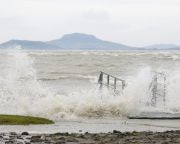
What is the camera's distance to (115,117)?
22.2 meters

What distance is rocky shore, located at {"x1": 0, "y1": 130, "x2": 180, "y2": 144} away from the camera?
13.7 metres

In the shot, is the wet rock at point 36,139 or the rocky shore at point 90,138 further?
the wet rock at point 36,139

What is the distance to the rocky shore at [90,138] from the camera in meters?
13.7

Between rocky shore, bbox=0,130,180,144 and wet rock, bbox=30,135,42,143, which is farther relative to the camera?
wet rock, bbox=30,135,42,143

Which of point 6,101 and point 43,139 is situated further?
point 6,101

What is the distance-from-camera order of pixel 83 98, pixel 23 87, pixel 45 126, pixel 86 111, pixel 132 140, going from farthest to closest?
pixel 23 87
pixel 83 98
pixel 86 111
pixel 45 126
pixel 132 140

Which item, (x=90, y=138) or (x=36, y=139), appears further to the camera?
(x=90, y=138)

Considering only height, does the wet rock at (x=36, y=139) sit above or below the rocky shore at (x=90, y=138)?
above

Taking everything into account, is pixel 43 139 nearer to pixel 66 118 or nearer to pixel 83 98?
pixel 66 118

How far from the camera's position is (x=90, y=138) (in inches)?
565

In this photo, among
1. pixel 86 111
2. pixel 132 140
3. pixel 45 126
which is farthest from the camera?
pixel 86 111

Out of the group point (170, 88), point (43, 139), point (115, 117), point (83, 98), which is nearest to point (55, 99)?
point (83, 98)

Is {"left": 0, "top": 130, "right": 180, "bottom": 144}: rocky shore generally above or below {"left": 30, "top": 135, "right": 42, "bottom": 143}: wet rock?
below

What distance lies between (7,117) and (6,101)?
19.1ft
